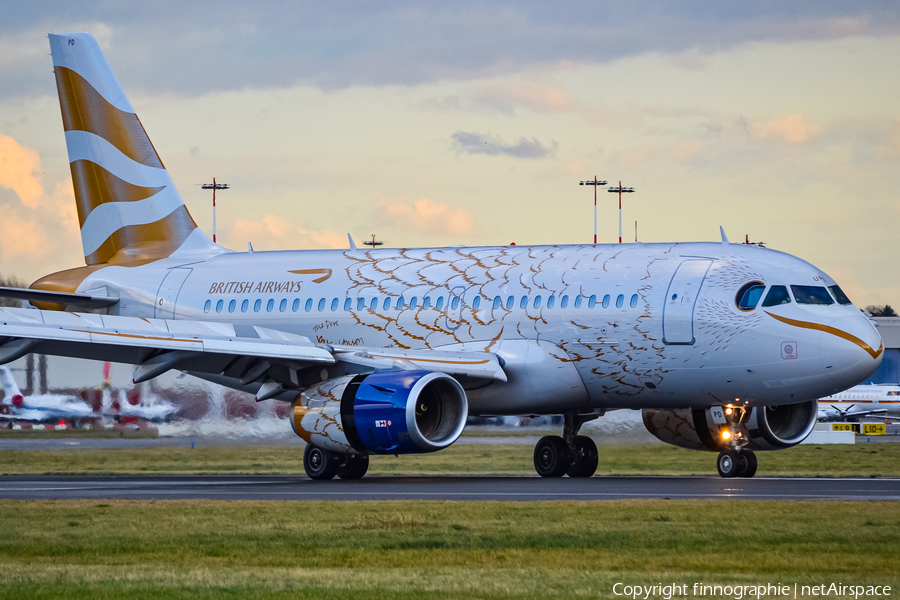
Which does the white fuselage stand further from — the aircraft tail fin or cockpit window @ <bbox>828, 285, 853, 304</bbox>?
the aircraft tail fin

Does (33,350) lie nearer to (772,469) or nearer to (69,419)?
(69,419)

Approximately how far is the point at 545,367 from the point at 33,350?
9472 mm

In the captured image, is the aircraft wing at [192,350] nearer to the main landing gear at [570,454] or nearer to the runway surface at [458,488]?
the runway surface at [458,488]

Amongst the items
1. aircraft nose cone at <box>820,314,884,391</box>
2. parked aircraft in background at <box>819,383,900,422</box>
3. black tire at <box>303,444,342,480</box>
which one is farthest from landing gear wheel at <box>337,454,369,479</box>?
parked aircraft in background at <box>819,383,900,422</box>

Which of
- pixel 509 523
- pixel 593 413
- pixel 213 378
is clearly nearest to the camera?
pixel 509 523

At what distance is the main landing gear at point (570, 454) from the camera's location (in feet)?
90.7

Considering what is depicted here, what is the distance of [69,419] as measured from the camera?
3500 centimetres

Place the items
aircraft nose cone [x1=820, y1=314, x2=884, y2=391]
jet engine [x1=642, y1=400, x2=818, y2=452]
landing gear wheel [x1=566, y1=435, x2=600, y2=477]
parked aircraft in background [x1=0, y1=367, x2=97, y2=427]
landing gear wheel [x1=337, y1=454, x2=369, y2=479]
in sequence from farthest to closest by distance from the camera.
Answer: parked aircraft in background [x1=0, y1=367, x2=97, y2=427], landing gear wheel [x1=566, y1=435, x2=600, y2=477], landing gear wheel [x1=337, y1=454, x2=369, y2=479], jet engine [x1=642, y1=400, x2=818, y2=452], aircraft nose cone [x1=820, y1=314, x2=884, y2=391]

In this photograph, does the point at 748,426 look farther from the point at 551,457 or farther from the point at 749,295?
the point at 551,457

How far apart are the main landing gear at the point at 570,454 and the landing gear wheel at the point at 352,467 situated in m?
3.74

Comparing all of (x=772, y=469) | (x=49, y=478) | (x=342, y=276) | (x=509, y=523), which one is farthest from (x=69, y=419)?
(x=509, y=523)

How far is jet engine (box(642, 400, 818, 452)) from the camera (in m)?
25.9

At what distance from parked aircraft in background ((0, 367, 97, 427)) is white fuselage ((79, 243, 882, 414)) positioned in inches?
208

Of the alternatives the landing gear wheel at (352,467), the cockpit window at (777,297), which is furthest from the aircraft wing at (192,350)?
the cockpit window at (777,297)
